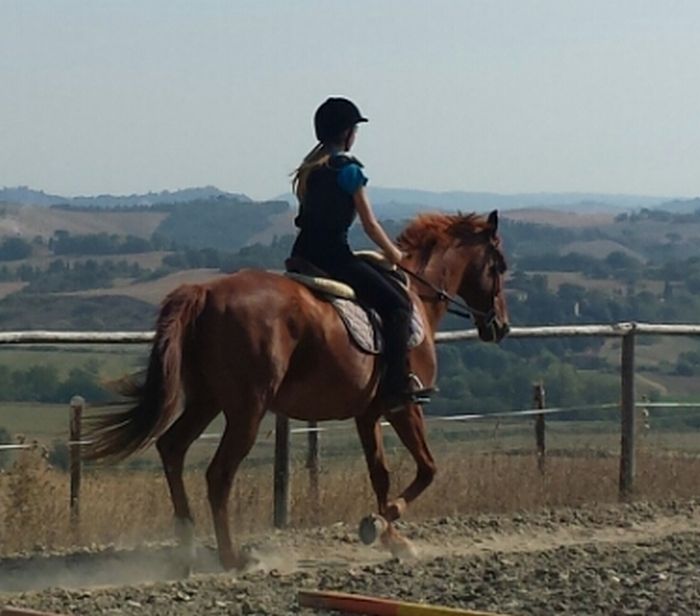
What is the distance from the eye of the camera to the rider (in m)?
10.4

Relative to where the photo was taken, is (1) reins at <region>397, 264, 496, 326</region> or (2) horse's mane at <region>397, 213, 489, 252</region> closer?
(1) reins at <region>397, 264, 496, 326</region>

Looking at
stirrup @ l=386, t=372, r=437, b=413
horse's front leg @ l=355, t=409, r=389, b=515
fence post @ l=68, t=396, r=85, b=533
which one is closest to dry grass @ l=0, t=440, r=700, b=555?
fence post @ l=68, t=396, r=85, b=533

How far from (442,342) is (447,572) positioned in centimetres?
369

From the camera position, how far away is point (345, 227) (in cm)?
1057

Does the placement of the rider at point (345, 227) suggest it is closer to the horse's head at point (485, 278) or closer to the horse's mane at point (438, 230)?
the horse's mane at point (438, 230)

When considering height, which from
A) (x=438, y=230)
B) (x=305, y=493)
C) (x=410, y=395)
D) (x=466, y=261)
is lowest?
(x=305, y=493)

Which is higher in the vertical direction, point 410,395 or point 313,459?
point 410,395

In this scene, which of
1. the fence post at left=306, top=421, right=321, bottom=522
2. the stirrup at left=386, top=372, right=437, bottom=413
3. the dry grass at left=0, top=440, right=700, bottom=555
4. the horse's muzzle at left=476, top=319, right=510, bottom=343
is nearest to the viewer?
the stirrup at left=386, top=372, right=437, bottom=413

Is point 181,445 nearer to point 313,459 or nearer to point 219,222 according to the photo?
point 313,459

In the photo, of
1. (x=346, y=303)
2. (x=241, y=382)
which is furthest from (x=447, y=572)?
(x=346, y=303)

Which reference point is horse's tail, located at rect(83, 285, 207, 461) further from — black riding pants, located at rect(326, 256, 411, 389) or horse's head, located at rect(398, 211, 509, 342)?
horse's head, located at rect(398, 211, 509, 342)

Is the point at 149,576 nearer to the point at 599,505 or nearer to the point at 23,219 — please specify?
the point at 599,505

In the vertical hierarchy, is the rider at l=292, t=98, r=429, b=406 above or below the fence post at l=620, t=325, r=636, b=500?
above

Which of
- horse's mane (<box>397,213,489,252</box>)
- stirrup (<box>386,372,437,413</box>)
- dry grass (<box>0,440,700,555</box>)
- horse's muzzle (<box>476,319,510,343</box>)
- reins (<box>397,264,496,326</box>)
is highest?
horse's mane (<box>397,213,489,252</box>)
